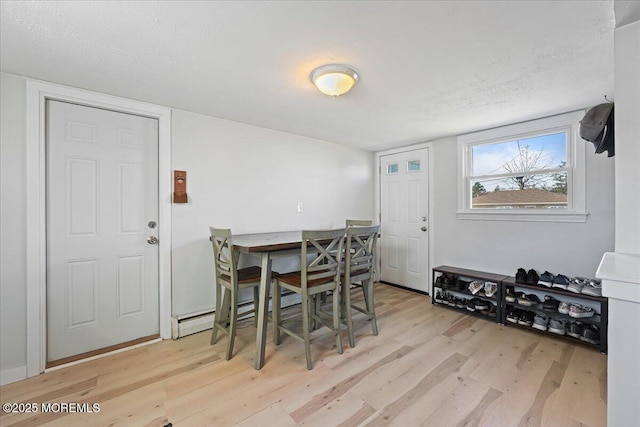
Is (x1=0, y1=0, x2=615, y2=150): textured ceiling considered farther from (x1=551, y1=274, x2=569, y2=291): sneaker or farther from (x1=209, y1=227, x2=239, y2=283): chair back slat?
(x1=551, y1=274, x2=569, y2=291): sneaker

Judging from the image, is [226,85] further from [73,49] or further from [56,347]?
[56,347]

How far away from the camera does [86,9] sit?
1289 millimetres

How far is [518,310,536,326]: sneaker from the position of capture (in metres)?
2.67

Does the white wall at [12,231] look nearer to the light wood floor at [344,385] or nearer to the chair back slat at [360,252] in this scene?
the light wood floor at [344,385]

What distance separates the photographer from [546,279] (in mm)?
2641

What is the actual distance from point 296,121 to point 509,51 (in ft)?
6.32

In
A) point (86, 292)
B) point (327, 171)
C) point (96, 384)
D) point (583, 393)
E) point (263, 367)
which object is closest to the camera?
point (583, 393)

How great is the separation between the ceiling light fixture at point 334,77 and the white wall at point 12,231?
2113mm

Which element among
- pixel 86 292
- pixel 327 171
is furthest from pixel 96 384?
pixel 327 171

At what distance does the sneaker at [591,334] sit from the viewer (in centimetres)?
228

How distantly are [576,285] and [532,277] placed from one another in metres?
0.33

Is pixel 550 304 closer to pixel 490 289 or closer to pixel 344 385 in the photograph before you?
pixel 490 289

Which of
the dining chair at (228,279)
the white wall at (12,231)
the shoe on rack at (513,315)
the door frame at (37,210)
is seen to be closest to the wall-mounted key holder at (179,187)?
the dining chair at (228,279)

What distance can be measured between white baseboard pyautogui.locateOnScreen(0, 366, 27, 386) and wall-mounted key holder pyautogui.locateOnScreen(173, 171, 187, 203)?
5.16 feet
